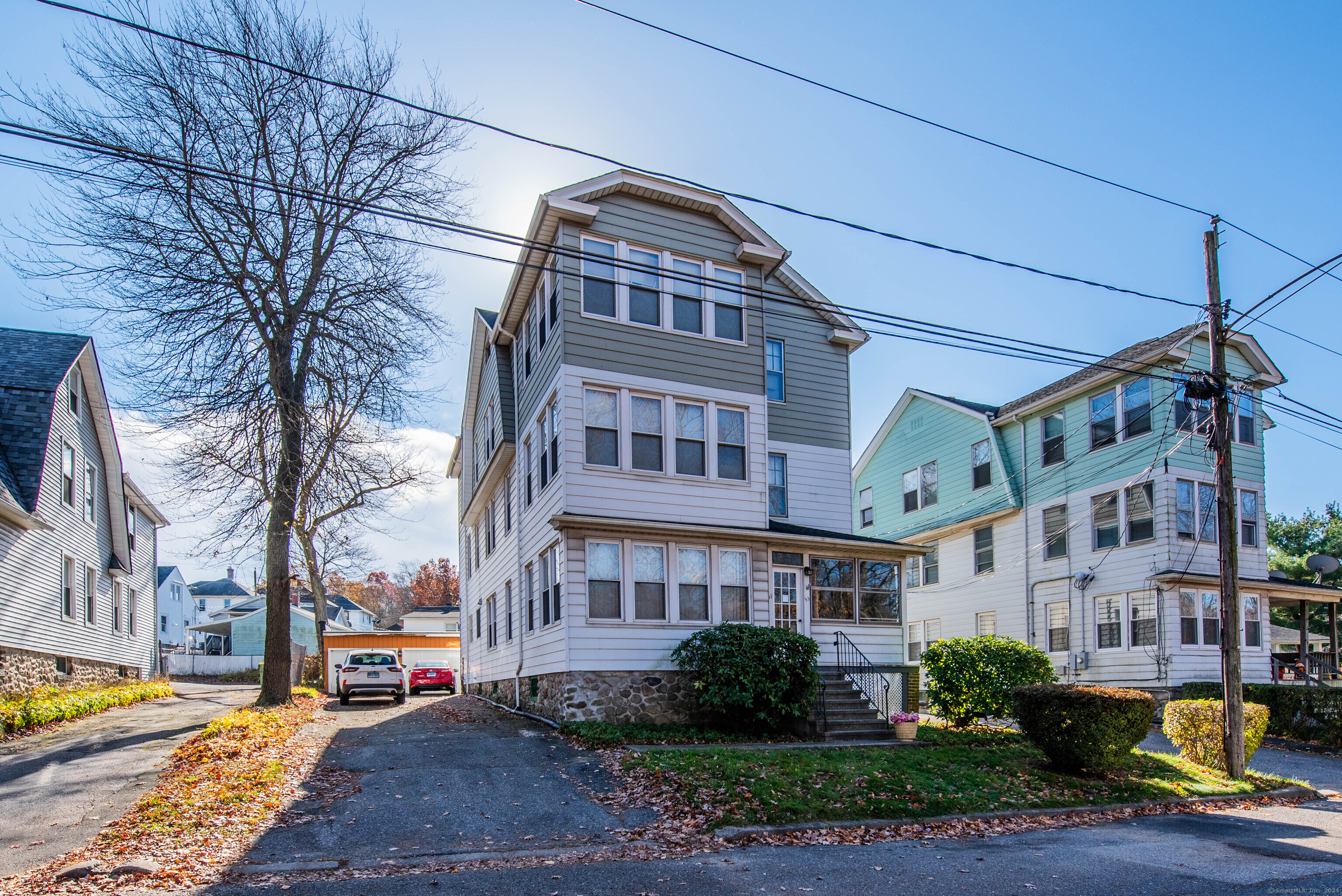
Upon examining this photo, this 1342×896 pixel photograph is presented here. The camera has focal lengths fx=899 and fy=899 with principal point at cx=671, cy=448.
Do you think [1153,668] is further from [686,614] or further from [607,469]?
[607,469]

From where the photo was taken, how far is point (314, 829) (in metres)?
9.25

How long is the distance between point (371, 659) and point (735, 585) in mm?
13758

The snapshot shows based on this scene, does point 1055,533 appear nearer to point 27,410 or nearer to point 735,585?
point 735,585

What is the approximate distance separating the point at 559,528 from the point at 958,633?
18.1 metres

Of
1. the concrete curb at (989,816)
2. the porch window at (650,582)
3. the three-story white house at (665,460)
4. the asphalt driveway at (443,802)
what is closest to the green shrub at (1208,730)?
the concrete curb at (989,816)

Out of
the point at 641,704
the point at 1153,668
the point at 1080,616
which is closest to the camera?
the point at 641,704

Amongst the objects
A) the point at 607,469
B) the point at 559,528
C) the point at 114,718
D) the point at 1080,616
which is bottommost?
the point at 114,718

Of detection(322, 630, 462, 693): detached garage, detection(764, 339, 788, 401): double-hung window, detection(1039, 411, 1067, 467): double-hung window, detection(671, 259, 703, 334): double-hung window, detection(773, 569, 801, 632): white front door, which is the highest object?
detection(671, 259, 703, 334): double-hung window

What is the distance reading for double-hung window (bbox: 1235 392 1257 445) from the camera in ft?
79.0

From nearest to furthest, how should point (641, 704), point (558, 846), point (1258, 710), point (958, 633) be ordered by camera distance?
point (558, 846) < point (1258, 710) < point (641, 704) < point (958, 633)

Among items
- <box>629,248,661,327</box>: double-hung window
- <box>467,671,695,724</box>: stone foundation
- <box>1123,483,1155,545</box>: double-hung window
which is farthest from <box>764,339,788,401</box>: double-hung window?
<box>1123,483,1155,545</box>: double-hung window

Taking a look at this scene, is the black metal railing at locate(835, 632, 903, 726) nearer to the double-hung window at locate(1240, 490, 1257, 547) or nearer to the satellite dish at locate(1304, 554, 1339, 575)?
the double-hung window at locate(1240, 490, 1257, 547)

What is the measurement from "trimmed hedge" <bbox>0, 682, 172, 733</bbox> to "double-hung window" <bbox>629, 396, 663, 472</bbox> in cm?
1177

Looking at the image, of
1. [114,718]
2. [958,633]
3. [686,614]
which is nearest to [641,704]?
[686,614]
